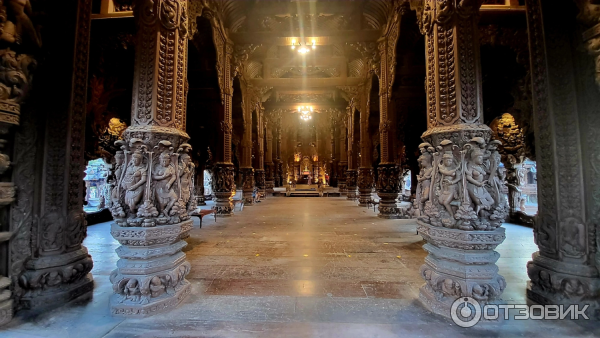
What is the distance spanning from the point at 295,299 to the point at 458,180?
202 cm

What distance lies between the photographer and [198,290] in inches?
114

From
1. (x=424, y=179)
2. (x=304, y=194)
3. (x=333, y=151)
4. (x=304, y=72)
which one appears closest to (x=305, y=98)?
(x=304, y=72)

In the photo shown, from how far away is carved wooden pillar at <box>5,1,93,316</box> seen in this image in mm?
2340

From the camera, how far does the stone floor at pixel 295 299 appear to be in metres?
2.14

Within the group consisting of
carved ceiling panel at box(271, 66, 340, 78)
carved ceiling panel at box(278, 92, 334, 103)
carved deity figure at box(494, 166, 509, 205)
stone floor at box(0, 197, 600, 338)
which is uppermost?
carved ceiling panel at box(271, 66, 340, 78)

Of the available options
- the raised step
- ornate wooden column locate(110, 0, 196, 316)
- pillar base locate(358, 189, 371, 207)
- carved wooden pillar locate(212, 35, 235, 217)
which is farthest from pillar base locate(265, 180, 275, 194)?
ornate wooden column locate(110, 0, 196, 316)

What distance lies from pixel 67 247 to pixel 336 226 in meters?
5.33

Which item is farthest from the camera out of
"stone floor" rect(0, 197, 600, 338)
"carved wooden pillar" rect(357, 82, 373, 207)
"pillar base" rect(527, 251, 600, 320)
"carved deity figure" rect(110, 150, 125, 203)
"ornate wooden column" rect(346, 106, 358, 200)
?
"ornate wooden column" rect(346, 106, 358, 200)

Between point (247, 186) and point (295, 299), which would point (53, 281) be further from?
point (247, 186)

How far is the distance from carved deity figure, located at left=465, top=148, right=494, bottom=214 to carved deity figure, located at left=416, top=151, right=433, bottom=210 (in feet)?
1.24

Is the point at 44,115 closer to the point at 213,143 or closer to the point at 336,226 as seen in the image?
the point at 336,226

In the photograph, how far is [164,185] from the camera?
261 centimetres

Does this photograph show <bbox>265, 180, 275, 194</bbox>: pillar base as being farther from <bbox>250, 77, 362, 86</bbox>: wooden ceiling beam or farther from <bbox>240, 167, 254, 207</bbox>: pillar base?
<bbox>250, 77, 362, 86</bbox>: wooden ceiling beam

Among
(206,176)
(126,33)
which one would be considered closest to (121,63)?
(126,33)
